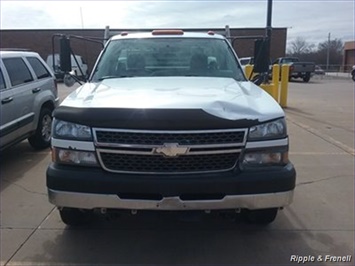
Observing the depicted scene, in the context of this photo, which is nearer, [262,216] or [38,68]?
[262,216]

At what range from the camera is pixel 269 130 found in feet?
11.6

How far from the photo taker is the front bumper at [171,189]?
3.38 meters

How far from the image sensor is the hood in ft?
11.5

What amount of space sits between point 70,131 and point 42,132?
475cm

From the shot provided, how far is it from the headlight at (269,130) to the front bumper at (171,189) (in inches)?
10.7

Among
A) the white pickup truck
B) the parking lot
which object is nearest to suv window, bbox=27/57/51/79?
the parking lot

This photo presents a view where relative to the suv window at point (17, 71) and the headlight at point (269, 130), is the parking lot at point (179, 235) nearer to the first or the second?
the headlight at point (269, 130)

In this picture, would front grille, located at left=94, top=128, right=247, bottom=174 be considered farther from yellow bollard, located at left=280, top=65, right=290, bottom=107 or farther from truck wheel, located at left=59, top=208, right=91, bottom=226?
yellow bollard, located at left=280, top=65, right=290, bottom=107

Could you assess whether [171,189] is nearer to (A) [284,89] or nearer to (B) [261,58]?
(B) [261,58]

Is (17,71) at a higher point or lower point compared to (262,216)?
higher

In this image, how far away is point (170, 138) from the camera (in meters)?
3.37

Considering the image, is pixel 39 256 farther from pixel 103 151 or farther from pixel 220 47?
pixel 220 47

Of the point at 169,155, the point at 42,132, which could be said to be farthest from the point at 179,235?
the point at 42,132

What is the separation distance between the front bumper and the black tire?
461 centimetres
